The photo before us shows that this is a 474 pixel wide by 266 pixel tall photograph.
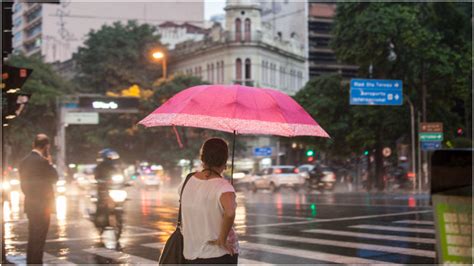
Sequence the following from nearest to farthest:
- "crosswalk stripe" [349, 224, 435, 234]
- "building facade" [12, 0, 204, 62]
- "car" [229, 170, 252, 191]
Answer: "crosswalk stripe" [349, 224, 435, 234] → "car" [229, 170, 252, 191] → "building facade" [12, 0, 204, 62]

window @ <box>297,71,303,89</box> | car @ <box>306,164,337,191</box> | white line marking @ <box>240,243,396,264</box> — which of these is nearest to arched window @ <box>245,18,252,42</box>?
window @ <box>297,71,303,89</box>

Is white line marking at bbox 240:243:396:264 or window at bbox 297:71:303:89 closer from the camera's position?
white line marking at bbox 240:243:396:264

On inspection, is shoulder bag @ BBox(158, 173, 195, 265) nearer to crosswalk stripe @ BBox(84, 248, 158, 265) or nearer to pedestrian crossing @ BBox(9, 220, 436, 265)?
pedestrian crossing @ BBox(9, 220, 436, 265)

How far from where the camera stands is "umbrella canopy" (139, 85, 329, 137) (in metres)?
5.63

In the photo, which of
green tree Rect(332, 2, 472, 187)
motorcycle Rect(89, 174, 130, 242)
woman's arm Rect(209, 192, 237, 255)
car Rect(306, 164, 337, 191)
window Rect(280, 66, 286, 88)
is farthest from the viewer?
window Rect(280, 66, 286, 88)

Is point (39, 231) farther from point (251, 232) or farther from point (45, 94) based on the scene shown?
point (45, 94)

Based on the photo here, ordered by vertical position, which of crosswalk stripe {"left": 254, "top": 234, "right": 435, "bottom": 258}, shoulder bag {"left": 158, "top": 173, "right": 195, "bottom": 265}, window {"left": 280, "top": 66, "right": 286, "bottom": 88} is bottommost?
crosswalk stripe {"left": 254, "top": 234, "right": 435, "bottom": 258}

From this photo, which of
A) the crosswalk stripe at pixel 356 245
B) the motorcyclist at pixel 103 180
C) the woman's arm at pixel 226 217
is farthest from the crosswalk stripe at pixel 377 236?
the woman's arm at pixel 226 217

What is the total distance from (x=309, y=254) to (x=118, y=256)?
9.66ft

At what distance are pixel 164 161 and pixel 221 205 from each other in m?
49.2

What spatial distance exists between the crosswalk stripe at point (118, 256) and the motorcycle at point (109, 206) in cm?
168

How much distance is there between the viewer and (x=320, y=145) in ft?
125

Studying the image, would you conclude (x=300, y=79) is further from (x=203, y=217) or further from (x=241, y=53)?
(x=203, y=217)

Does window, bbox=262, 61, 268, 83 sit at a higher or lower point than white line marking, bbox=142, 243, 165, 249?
higher
